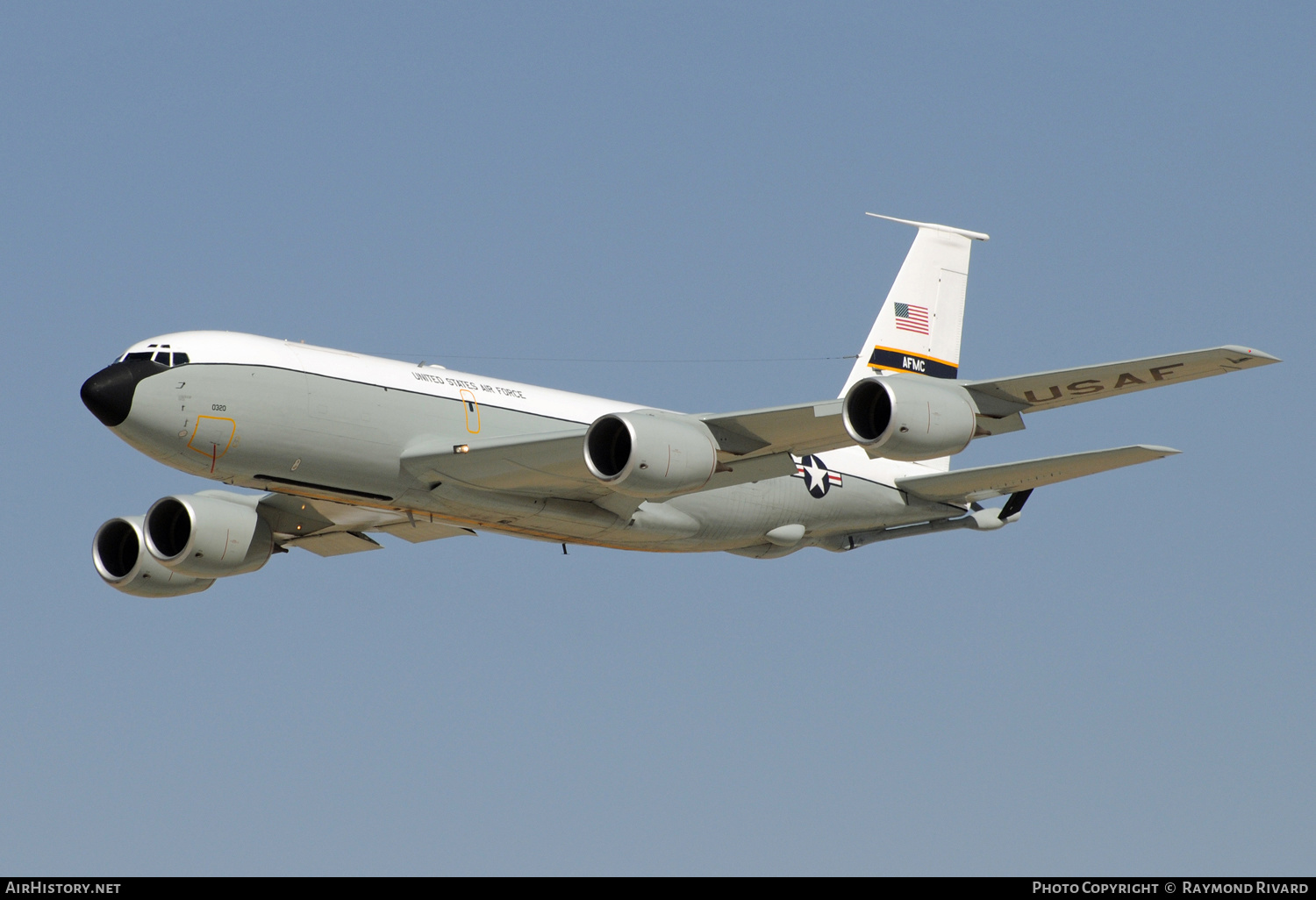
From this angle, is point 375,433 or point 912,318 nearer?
point 375,433

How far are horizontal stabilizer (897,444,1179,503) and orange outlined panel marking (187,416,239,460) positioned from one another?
55.7 ft

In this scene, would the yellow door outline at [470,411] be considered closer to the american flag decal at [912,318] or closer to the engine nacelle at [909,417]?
the engine nacelle at [909,417]

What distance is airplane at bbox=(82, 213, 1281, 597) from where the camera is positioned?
3344 centimetres

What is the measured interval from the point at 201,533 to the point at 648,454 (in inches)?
462

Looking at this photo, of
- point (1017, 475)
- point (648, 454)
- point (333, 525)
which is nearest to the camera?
point (648, 454)

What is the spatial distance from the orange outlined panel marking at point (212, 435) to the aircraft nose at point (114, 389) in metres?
1.34

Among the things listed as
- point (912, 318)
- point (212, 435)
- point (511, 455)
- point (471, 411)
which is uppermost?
point (912, 318)

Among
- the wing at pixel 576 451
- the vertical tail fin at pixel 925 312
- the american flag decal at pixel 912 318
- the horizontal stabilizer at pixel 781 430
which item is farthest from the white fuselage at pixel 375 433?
the american flag decal at pixel 912 318

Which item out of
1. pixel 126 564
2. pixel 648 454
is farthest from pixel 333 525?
pixel 648 454

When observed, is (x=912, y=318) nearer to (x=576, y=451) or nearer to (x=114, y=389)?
(x=576, y=451)

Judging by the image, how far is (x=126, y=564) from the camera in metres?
41.6

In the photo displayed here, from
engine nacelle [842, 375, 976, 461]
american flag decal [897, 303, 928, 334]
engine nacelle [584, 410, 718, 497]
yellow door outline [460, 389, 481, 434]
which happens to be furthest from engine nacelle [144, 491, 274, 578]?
american flag decal [897, 303, 928, 334]
